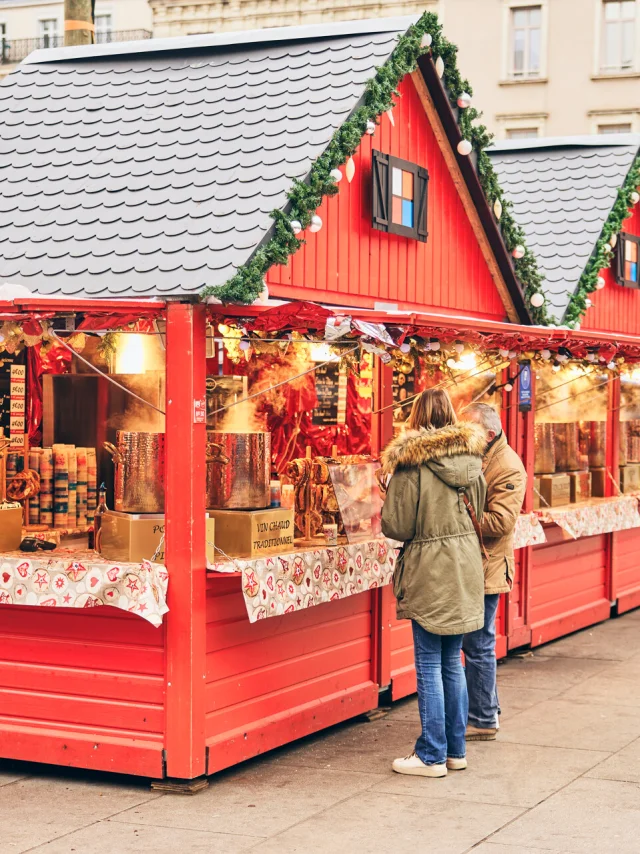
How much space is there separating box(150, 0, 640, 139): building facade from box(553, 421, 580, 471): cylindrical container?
2503cm

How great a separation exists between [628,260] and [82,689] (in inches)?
338

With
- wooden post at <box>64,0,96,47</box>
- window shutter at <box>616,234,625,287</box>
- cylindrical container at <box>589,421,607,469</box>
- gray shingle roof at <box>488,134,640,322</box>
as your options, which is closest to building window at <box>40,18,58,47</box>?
gray shingle roof at <box>488,134,640,322</box>

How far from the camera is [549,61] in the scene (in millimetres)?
37188

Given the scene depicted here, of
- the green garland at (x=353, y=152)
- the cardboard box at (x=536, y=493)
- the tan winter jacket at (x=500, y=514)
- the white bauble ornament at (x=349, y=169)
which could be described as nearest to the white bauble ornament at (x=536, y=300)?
the green garland at (x=353, y=152)

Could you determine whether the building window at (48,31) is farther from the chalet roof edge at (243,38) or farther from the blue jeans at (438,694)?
the blue jeans at (438,694)

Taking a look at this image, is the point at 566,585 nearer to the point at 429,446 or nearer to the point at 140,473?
the point at 429,446

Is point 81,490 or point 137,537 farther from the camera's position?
point 81,490

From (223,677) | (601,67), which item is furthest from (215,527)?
(601,67)

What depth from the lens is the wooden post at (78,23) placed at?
38.3ft

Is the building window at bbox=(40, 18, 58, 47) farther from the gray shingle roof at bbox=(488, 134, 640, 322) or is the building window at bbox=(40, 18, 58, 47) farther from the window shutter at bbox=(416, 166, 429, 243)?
the window shutter at bbox=(416, 166, 429, 243)

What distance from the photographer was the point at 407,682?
9305mm

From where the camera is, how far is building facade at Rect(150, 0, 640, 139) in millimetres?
36500

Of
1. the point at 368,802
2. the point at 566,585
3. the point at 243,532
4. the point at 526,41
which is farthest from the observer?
the point at 526,41

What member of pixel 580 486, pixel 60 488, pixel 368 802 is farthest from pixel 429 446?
pixel 580 486
